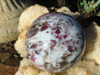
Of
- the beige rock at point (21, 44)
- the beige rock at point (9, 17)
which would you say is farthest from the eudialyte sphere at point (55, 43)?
the beige rock at point (9, 17)

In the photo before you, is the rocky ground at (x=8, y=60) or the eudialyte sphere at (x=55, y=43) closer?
the eudialyte sphere at (x=55, y=43)

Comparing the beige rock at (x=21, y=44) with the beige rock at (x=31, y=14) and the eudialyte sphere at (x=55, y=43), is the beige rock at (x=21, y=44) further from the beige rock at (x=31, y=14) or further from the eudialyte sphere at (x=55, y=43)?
the eudialyte sphere at (x=55, y=43)

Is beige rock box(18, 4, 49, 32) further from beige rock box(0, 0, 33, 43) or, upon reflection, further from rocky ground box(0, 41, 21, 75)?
Result: rocky ground box(0, 41, 21, 75)

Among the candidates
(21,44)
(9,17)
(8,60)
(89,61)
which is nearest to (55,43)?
(89,61)

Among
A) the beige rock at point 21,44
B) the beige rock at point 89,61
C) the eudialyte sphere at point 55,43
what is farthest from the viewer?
the beige rock at point 21,44

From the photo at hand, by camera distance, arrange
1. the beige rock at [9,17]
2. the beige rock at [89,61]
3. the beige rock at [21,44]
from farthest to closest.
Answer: the beige rock at [9,17] → the beige rock at [21,44] → the beige rock at [89,61]

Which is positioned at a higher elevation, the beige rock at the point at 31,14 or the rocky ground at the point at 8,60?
the beige rock at the point at 31,14

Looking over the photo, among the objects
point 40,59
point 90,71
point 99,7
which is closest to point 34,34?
point 40,59

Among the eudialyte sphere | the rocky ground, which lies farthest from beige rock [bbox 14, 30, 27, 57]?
the eudialyte sphere
